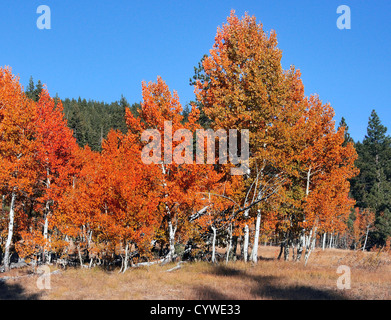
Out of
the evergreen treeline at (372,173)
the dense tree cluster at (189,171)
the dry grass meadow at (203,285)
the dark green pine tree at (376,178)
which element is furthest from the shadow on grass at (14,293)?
the dark green pine tree at (376,178)

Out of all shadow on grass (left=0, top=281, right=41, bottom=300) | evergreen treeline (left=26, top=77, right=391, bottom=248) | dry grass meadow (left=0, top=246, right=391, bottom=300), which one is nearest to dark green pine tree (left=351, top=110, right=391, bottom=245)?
evergreen treeline (left=26, top=77, right=391, bottom=248)

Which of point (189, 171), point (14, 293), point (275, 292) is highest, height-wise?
point (189, 171)

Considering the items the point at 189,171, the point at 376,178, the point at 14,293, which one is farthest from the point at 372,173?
the point at 14,293

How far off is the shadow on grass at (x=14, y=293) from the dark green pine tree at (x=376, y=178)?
61456 mm

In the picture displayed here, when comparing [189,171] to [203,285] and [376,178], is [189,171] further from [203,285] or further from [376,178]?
[376,178]

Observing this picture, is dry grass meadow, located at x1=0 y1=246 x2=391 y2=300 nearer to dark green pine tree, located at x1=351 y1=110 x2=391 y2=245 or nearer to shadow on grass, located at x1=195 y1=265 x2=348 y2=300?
shadow on grass, located at x1=195 y1=265 x2=348 y2=300

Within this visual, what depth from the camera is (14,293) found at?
600 inches

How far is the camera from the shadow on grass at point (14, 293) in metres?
14.1

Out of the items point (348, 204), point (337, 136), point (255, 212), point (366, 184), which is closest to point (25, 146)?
→ point (255, 212)

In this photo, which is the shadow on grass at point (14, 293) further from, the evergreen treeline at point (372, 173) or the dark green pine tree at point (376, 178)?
the dark green pine tree at point (376, 178)

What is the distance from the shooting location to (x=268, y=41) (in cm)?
2498

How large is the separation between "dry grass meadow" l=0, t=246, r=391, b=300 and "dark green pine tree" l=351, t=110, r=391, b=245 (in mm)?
50086

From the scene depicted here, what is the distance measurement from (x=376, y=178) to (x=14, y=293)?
2974 inches

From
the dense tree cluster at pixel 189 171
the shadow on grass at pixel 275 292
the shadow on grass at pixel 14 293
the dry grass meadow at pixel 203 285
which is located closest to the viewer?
the shadow on grass at pixel 275 292
